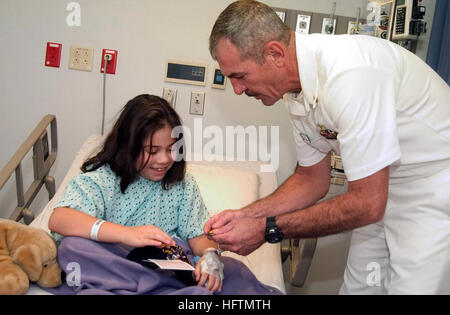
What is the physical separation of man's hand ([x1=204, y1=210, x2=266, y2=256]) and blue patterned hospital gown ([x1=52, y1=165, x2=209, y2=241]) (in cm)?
21

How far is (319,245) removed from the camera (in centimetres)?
279

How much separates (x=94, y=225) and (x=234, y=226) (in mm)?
460

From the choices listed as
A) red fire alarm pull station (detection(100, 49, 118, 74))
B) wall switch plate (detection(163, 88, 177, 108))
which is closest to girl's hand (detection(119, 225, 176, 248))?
wall switch plate (detection(163, 88, 177, 108))

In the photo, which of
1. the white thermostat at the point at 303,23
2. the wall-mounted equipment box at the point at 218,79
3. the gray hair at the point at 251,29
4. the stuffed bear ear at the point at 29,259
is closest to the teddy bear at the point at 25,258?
the stuffed bear ear at the point at 29,259

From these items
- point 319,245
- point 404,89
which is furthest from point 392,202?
point 319,245

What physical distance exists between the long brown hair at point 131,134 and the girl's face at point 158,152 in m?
0.02

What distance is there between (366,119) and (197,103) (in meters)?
1.57

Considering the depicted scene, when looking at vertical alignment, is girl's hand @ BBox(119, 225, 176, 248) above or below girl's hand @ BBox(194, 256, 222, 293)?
above

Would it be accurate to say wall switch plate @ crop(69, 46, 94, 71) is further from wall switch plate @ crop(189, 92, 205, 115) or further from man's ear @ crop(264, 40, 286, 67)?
man's ear @ crop(264, 40, 286, 67)

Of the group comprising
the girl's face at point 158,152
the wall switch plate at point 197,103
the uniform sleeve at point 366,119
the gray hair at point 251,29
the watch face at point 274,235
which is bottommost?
the watch face at point 274,235

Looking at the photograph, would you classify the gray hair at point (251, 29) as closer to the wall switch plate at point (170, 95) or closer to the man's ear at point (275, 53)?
the man's ear at point (275, 53)

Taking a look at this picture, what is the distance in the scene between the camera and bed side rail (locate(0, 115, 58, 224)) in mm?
2152

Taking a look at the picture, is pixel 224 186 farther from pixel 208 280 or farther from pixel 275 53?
pixel 275 53

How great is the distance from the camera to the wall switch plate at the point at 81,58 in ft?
A: 8.81
